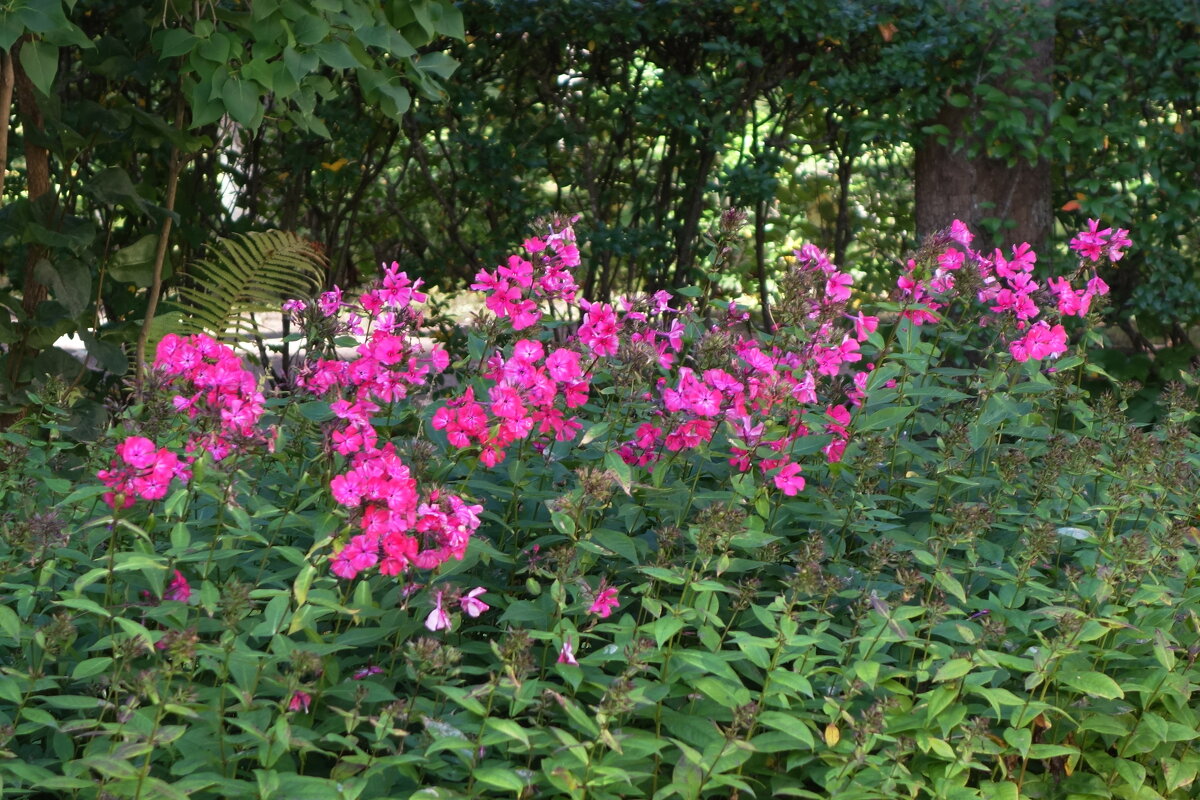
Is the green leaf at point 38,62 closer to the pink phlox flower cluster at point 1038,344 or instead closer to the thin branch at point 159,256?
the thin branch at point 159,256

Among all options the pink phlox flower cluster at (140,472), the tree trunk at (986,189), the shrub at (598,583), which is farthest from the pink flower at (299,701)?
the tree trunk at (986,189)

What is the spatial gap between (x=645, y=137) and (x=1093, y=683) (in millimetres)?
4194

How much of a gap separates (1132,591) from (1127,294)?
3.69 meters

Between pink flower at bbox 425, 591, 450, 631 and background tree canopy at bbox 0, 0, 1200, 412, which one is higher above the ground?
background tree canopy at bbox 0, 0, 1200, 412

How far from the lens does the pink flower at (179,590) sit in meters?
2.17

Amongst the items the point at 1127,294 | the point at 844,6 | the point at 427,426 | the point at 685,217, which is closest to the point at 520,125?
the point at 685,217

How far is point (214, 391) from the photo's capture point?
2.23 metres

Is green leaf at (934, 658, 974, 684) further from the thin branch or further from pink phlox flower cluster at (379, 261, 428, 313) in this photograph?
the thin branch

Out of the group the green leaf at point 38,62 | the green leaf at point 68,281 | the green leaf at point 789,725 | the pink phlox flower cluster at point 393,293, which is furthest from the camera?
the green leaf at point 68,281

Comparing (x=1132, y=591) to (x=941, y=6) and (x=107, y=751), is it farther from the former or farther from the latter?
(x=941, y=6)

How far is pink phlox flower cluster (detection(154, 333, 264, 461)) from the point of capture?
2180 millimetres

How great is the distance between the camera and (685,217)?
19.2ft

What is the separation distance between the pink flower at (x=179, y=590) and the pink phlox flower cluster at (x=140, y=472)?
166mm

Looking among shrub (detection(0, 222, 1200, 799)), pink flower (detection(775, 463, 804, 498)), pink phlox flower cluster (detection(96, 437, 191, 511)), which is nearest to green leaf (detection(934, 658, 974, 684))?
shrub (detection(0, 222, 1200, 799))
